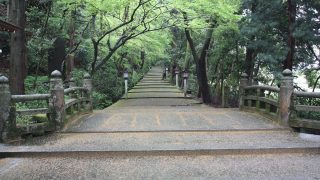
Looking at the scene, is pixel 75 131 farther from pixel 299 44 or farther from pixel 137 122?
pixel 299 44

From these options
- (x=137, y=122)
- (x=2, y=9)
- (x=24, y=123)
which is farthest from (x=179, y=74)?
(x=24, y=123)

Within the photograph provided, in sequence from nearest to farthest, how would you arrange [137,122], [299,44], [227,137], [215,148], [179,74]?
[215,148]
[227,137]
[137,122]
[299,44]
[179,74]

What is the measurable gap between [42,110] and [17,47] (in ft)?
15.0

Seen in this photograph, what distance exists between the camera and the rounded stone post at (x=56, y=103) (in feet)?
28.4

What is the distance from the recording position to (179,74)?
2986 cm

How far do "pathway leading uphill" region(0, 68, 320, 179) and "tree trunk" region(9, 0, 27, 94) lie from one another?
3858 mm

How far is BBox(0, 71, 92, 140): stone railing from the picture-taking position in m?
7.55

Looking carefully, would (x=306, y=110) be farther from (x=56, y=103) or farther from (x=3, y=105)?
(x=3, y=105)

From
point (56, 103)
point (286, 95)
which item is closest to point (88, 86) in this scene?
point (56, 103)

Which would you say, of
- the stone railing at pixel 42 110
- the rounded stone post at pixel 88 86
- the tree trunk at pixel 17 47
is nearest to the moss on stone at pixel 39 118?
the stone railing at pixel 42 110

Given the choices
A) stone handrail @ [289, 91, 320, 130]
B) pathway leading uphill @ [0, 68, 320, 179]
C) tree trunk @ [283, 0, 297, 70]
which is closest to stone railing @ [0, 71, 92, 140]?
pathway leading uphill @ [0, 68, 320, 179]

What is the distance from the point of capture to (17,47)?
12.0m

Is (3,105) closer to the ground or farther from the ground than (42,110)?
farther from the ground

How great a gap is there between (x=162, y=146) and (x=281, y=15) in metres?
8.31
